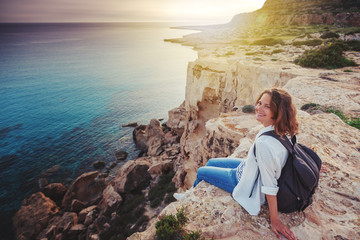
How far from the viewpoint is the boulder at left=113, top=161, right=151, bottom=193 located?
67.1ft

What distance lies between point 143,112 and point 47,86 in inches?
1270

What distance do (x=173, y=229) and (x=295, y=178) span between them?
8.62 ft

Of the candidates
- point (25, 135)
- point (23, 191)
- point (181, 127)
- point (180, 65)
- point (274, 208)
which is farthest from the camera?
point (180, 65)

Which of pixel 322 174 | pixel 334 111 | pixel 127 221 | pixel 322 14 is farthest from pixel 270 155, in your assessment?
pixel 322 14

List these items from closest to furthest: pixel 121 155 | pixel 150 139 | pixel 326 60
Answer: pixel 326 60
pixel 121 155
pixel 150 139

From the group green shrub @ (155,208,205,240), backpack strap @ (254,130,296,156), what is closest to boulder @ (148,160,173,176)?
green shrub @ (155,208,205,240)

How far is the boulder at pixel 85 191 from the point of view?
778 inches

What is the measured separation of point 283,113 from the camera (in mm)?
3000

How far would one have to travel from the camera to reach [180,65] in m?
77.7

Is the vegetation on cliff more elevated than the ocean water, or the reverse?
the vegetation on cliff

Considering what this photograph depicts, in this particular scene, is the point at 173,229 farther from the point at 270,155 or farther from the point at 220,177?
the point at 270,155

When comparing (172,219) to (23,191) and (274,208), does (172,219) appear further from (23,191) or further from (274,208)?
(23,191)

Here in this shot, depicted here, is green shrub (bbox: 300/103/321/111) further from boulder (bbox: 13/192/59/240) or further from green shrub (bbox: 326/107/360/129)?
boulder (bbox: 13/192/59/240)

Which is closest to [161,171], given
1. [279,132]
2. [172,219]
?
[172,219]
